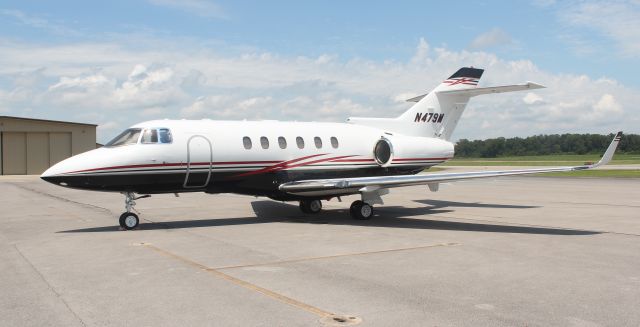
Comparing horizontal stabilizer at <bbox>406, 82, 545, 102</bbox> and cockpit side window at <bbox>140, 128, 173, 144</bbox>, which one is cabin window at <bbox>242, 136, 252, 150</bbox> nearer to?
cockpit side window at <bbox>140, 128, 173, 144</bbox>

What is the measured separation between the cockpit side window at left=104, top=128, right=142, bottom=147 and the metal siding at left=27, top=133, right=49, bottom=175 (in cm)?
4594

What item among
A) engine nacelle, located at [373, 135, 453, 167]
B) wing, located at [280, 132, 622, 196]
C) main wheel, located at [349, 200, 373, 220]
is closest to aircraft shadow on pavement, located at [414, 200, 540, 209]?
engine nacelle, located at [373, 135, 453, 167]

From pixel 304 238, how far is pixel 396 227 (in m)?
3.12

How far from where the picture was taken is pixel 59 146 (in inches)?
2197

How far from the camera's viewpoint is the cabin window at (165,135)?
47.0 feet

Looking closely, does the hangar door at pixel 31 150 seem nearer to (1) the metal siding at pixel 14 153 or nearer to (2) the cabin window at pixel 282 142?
(1) the metal siding at pixel 14 153

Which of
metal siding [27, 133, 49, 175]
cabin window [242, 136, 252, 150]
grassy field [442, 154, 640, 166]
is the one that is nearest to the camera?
cabin window [242, 136, 252, 150]

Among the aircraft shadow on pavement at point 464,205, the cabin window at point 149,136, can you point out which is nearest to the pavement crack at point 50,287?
the cabin window at point 149,136

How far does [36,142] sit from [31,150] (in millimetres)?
890

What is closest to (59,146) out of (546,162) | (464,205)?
(464,205)

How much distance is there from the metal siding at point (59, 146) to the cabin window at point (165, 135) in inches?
1811

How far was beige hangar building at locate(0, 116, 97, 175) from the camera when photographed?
2096 inches

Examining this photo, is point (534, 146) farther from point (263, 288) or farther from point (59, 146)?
point (263, 288)

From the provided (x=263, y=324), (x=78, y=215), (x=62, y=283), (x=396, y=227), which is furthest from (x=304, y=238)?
(x=78, y=215)
